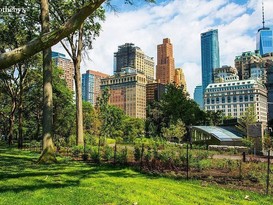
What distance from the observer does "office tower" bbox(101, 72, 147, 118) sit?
5974 inches

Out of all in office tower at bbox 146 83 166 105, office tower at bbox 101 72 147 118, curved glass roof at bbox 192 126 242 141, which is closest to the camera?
curved glass roof at bbox 192 126 242 141

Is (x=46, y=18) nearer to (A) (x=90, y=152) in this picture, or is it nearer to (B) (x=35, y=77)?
(A) (x=90, y=152)

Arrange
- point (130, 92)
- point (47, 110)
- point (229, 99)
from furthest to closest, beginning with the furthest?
point (229, 99) → point (130, 92) → point (47, 110)

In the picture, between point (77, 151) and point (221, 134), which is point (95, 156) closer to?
point (77, 151)

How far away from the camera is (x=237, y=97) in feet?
597

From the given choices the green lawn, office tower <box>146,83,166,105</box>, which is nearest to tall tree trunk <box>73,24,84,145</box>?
the green lawn

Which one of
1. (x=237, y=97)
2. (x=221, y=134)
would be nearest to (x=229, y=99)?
(x=237, y=97)

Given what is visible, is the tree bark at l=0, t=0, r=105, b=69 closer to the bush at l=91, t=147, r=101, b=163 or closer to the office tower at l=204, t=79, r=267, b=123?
the bush at l=91, t=147, r=101, b=163

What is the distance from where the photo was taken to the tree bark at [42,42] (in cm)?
591

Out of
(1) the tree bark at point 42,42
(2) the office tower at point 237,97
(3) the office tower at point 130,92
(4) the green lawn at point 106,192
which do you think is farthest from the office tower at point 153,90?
(1) the tree bark at point 42,42

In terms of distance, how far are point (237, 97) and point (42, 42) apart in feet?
607

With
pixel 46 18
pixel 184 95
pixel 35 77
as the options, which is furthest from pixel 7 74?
pixel 184 95

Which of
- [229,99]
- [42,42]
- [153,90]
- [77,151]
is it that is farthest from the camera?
[229,99]

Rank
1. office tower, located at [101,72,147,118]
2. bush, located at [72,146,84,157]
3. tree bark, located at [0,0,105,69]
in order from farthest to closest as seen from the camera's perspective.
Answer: office tower, located at [101,72,147,118]
bush, located at [72,146,84,157]
tree bark, located at [0,0,105,69]
